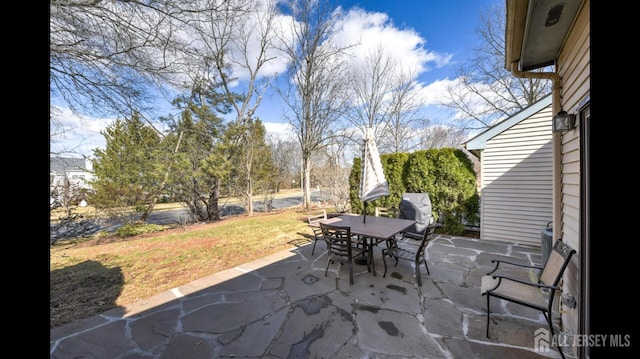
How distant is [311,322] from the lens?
2891 mm

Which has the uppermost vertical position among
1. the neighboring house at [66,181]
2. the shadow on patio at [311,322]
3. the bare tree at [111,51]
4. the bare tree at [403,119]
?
the bare tree at [403,119]

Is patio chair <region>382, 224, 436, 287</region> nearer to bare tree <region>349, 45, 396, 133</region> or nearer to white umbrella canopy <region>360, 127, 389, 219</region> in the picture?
white umbrella canopy <region>360, 127, 389, 219</region>

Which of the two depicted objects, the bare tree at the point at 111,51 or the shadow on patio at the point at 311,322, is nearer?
the shadow on patio at the point at 311,322

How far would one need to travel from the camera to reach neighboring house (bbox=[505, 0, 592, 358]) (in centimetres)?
217

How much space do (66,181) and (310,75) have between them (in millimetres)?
10683

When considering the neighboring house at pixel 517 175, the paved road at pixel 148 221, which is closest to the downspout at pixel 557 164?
the neighboring house at pixel 517 175

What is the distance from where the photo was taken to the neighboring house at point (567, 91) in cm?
217

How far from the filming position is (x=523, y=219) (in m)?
5.91

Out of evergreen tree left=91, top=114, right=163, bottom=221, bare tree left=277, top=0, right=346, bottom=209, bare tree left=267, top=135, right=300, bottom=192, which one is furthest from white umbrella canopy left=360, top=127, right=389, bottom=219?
bare tree left=267, top=135, right=300, bottom=192

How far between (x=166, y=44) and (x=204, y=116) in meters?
5.75

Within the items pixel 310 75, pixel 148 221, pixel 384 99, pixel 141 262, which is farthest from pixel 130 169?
pixel 384 99

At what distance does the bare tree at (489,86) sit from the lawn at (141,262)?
13.6 metres

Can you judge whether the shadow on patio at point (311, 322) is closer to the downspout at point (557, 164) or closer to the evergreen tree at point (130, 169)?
the downspout at point (557, 164)
